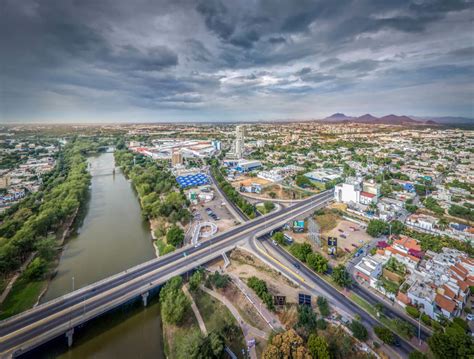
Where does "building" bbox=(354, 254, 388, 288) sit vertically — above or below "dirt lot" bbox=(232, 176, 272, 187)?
below

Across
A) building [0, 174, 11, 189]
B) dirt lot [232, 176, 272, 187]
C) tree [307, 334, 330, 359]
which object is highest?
building [0, 174, 11, 189]

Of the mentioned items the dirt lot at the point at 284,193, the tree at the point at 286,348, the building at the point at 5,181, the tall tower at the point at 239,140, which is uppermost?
the tall tower at the point at 239,140

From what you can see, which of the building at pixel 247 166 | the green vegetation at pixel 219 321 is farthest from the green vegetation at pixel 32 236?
the building at pixel 247 166

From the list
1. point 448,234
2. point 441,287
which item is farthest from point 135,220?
point 448,234

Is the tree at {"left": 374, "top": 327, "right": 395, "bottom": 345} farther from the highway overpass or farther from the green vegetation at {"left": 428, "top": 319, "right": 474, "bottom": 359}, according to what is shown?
the highway overpass

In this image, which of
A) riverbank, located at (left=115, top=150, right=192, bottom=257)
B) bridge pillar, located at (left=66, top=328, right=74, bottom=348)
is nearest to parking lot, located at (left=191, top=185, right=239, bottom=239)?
riverbank, located at (left=115, top=150, right=192, bottom=257)

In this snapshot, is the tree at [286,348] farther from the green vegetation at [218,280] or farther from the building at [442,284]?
the building at [442,284]
